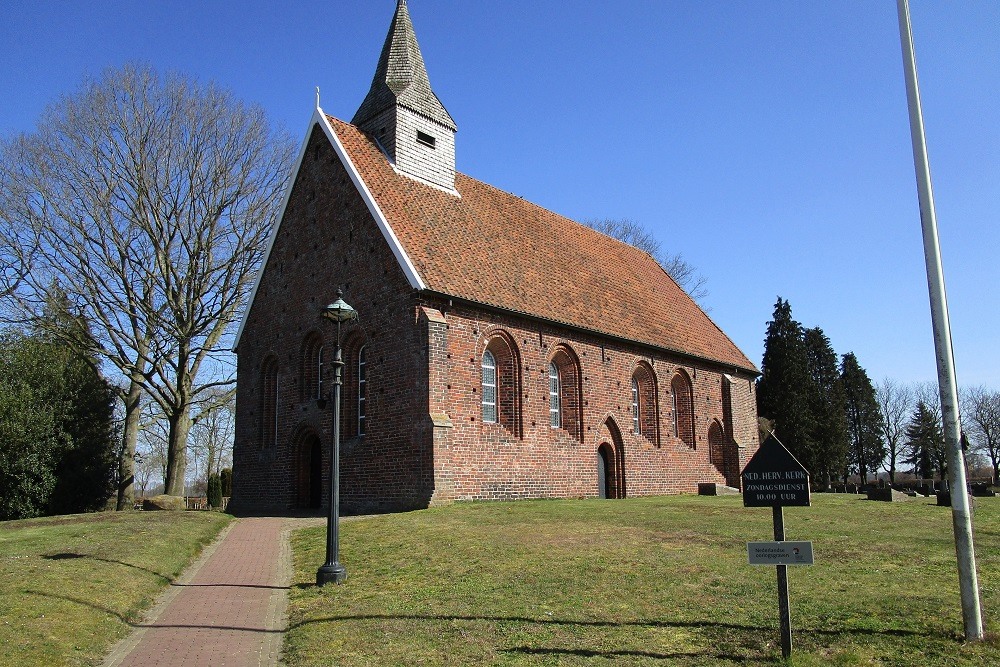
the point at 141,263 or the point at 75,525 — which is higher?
→ the point at 141,263

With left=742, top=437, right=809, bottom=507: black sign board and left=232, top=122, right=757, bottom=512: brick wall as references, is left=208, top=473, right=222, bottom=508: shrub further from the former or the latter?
left=742, top=437, right=809, bottom=507: black sign board

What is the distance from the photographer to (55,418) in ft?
85.5

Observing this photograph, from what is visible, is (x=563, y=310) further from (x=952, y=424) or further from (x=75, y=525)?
(x=952, y=424)

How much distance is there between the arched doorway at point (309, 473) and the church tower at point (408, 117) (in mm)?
9070

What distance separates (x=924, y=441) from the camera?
6425cm

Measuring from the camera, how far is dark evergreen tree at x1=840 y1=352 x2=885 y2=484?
197 feet

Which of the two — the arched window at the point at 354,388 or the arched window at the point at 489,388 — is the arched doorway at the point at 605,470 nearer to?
the arched window at the point at 489,388

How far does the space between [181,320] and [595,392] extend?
1631cm

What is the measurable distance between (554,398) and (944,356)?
16.4 meters

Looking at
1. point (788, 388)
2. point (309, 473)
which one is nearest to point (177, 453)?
point (309, 473)

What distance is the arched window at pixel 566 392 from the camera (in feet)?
75.5

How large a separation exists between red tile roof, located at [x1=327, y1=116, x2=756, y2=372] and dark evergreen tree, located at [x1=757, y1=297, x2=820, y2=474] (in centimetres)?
950

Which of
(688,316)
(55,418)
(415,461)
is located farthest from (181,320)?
(688,316)

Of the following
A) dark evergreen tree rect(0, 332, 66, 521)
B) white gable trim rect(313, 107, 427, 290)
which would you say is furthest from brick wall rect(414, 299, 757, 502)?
dark evergreen tree rect(0, 332, 66, 521)
